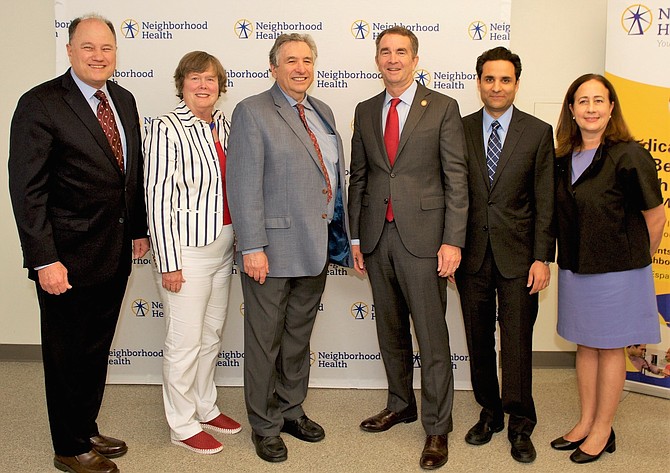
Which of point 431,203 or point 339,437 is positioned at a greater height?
point 431,203

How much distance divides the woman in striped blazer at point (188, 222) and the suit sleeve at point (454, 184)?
103cm

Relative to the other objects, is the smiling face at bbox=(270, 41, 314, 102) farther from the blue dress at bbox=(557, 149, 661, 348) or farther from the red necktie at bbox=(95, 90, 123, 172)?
the blue dress at bbox=(557, 149, 661, 348)

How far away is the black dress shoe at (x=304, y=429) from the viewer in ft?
10.3

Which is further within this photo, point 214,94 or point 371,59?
point 371,59

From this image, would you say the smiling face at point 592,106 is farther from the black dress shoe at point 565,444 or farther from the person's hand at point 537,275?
the black dress shoe at point 565,444

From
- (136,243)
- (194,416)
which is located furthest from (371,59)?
(194,416)

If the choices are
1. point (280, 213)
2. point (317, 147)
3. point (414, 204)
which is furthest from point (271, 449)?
point (317, 147)

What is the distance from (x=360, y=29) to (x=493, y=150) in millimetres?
1311

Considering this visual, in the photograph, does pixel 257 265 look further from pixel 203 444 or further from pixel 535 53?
pixel 535 53

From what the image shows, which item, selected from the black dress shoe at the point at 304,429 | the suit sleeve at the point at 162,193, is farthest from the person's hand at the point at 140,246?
the black dress shoe at the point at 304,429

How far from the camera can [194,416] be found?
10.7ft

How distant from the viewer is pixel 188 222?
2.84 metres

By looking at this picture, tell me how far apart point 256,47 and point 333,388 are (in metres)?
2.14

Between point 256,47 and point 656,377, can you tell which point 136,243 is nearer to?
point 256,47
